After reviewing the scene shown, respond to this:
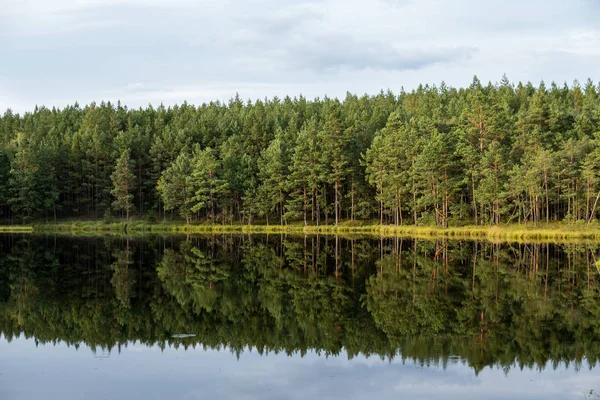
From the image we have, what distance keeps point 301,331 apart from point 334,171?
6569 centimetres

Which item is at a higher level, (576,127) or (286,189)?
(576,127)

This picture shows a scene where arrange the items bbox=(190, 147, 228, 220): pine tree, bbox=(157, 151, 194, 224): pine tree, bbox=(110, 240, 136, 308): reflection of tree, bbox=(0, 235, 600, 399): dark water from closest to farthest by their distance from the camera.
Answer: bbox=(0, 235, 600, 399): dark water
bbox=(110, 240, 136, 308): reflection of tree
bbox=(190, 147, 228, 220): pine tree
bbox=(157, 151, 194, 224): pine tree

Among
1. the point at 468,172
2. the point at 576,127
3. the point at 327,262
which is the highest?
the point at 576,127

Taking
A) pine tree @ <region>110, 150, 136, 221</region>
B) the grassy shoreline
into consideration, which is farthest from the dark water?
pine tree @ <region>110, 150, 136, 221</region>

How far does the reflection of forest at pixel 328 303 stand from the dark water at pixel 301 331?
3.2 inches

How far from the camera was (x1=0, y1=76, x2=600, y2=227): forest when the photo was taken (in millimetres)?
72125

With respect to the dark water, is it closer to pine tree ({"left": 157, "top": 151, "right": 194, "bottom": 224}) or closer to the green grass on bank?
pine tree ({"left": 157, "top": 151, "right": 194, "bottom": 224})

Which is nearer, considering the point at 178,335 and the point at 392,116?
the point at 178,335

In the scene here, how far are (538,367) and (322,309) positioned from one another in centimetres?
914

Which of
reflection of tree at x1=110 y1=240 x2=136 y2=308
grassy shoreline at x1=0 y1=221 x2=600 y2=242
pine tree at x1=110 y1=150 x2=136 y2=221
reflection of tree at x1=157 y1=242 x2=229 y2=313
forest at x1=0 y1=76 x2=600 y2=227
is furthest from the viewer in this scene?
pine tree at x1=110 y1=150 x2=136 y2=221

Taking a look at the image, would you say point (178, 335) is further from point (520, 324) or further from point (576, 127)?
point (576, 127)

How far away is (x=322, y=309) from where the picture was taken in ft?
76.8

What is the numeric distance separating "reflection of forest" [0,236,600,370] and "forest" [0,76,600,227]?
2977cm

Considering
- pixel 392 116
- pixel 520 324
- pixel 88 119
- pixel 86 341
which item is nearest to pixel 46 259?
pixel 86 341
